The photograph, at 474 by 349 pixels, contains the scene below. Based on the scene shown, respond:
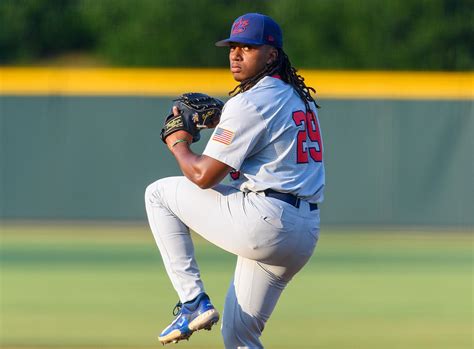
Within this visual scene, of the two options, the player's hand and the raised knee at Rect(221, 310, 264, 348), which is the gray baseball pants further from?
the player's hand

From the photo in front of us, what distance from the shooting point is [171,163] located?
13.7 m

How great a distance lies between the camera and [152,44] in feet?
92.3

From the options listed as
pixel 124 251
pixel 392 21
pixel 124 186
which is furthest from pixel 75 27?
pixel 124 251

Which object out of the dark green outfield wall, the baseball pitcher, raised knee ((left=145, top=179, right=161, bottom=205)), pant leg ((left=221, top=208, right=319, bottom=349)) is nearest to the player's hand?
the baseball pitcher

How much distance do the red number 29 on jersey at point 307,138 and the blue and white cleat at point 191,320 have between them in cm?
73

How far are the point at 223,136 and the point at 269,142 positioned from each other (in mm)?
202

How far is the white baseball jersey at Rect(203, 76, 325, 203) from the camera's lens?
4.39m

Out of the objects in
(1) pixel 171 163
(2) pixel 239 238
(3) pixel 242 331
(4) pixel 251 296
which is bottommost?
(1) pixel 171 163

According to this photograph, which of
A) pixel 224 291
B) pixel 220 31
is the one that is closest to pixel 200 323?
pixel 224 291

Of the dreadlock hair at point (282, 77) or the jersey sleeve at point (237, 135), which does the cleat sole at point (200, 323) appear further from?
the dreadlock hair at point (282, 77)

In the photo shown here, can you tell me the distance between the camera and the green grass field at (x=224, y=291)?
6.63 meters

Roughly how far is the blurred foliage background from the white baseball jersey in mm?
21591

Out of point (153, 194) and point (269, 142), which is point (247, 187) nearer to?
point (269, 142)

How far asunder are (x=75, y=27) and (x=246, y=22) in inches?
1071
